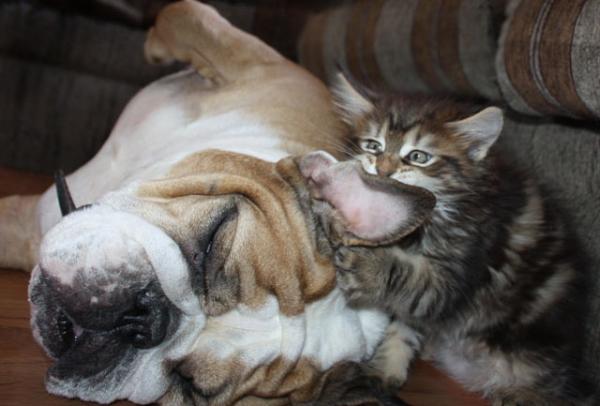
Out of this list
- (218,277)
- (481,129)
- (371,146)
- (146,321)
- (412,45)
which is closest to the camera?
(146,321)

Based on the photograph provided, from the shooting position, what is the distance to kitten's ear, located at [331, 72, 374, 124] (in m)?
2.22

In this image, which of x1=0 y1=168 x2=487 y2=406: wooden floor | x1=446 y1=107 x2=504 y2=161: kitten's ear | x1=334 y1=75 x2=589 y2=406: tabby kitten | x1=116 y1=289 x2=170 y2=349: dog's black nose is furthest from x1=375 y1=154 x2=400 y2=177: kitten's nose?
x1=116 y1=289 x2=170 y2=349: dog's black nose

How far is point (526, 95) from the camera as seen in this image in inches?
86.2

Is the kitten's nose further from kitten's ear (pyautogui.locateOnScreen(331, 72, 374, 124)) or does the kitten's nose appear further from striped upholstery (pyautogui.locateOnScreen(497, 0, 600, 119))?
striped upholstery (pyautogui.locateOnScreen(497, 0, 600, 119))

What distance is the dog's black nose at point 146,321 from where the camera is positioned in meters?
1.50

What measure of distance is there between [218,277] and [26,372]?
1.55 ft

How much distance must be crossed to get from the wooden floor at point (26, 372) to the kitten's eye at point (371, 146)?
0.68 meters

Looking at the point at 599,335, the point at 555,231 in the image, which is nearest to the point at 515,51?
the point at 555,231

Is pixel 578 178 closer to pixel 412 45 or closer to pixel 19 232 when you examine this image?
pixel 412 45

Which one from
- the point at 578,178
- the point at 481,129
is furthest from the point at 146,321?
the point at 578,178

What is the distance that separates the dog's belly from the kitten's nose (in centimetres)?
28

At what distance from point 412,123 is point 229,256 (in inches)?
30.0

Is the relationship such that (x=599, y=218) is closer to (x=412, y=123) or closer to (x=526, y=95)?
(x=526, y=95)

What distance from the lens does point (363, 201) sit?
1.70 metres
